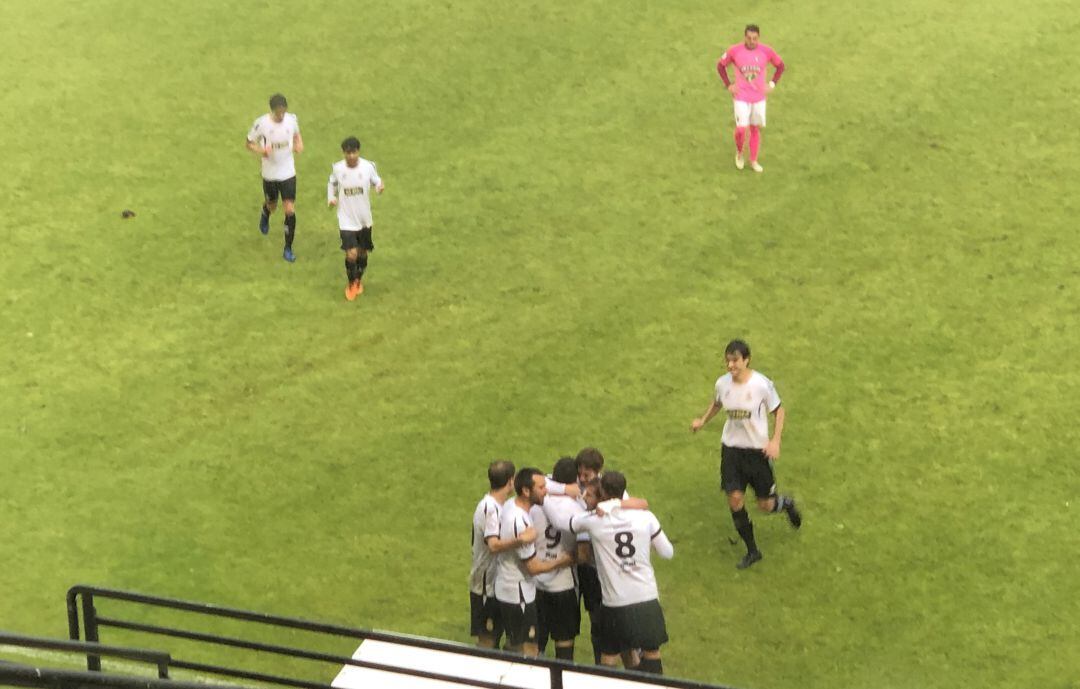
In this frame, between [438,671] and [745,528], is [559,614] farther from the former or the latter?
[745,528]

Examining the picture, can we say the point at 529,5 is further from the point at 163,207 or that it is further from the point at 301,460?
the point at 301,460

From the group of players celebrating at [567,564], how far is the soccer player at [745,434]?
1562 mm

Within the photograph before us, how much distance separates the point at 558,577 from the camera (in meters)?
10.5

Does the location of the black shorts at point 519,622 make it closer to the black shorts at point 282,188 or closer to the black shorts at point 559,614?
the black shorts at point 559,614

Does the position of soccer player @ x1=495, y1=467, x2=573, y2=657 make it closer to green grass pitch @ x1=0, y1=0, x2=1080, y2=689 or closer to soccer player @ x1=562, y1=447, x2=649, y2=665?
soccer player @ x1=562, y1=447, x2=649, y2=665

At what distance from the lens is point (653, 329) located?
50.4ft

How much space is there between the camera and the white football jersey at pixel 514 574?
404 inches

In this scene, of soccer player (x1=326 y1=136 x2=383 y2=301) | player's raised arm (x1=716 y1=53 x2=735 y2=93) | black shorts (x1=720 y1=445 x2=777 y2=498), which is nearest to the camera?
black shorts (x1=720 y1=445 x2=777 y2=498)

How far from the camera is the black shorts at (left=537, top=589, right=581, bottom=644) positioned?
1059cm

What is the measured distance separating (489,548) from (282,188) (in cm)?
757

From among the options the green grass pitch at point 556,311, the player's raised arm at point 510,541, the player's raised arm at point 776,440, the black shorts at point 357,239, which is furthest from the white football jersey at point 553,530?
the black shorts at point 357,239

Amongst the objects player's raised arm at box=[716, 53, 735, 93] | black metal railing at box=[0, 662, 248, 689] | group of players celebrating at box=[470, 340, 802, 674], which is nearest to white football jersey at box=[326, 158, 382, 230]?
player's raised arm at box=[716, 53, 735, 93]

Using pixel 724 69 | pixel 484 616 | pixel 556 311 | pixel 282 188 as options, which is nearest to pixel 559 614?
pixel 484 616

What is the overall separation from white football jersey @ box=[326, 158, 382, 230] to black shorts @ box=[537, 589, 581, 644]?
6124 millimetres
